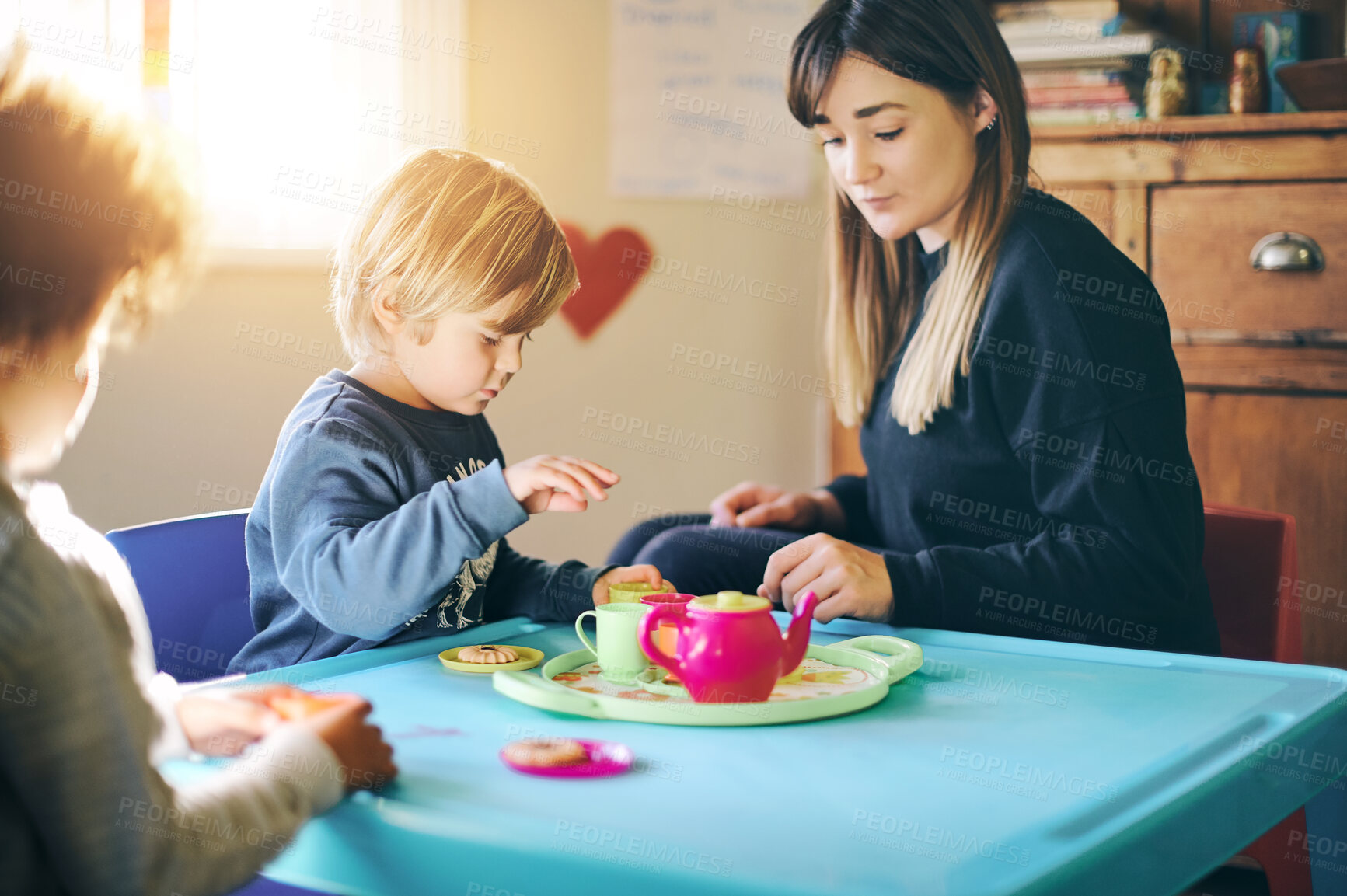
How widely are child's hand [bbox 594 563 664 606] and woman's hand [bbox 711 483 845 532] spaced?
46 centimetres

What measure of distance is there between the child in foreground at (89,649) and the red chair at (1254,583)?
42.4 inches

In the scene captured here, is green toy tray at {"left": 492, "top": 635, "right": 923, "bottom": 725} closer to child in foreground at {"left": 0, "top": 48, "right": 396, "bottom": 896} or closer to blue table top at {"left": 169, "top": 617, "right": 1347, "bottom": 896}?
blue table top at {"left": 169, "top": 617, "right": 1347, "bottom": 896}

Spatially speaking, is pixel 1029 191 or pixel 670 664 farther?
pixel 1029 191

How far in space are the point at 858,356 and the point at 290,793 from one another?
1.20m

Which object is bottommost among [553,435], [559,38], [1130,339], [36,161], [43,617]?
[553,435]

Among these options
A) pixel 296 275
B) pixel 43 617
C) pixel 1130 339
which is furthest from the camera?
pixel 296 275

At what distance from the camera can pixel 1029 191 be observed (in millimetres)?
1496

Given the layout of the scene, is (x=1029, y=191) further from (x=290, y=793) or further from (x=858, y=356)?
(x=290, y=793)

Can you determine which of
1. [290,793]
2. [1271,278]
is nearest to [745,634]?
[290,793]

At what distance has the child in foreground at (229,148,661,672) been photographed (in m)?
1.00

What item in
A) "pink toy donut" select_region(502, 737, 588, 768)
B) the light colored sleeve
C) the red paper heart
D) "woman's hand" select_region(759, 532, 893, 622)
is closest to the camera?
the light colored sleeve

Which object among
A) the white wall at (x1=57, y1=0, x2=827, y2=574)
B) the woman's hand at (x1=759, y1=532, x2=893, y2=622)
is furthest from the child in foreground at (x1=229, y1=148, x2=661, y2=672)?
the white wall at (x1=57, y1=0, x2=827, y2=574)

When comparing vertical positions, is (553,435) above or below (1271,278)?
below

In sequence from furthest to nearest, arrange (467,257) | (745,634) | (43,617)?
1. (467,257)
2. (745,634)
3. (43,617)
